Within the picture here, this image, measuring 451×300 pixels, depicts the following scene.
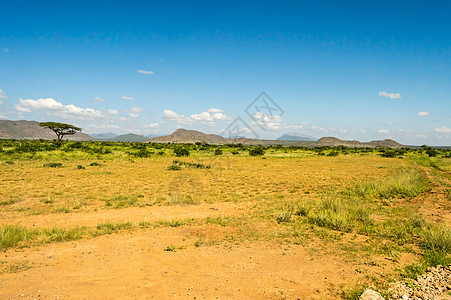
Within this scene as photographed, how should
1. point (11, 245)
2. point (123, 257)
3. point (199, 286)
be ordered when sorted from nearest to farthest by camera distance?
point (199, 286) < point (123, 257) < point (11, 245)

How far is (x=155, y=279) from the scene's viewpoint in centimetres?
525

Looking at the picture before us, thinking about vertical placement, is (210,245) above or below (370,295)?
below

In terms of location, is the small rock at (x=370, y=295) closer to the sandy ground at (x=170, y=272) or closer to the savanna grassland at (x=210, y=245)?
the savanna grassland at (x=210, y=245)

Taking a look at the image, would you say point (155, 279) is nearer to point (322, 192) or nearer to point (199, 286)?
point (199, 286)

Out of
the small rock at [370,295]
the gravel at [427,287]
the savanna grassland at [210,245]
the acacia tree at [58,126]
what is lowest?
the savanna grassland at [210,245]

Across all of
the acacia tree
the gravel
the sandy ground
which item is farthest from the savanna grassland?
the acacia tree

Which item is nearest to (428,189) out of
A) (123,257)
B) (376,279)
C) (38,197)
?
(376,279)

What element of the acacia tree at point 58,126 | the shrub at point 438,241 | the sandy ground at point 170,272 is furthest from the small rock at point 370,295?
the acacia tree at point 58,126

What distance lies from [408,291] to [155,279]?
16.5 feet

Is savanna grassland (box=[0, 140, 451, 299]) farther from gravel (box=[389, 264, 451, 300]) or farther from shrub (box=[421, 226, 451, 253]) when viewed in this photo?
gravel (box=[389, 264, 451, 300])

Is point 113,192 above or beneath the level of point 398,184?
beneath

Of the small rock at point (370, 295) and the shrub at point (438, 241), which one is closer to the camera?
the small rock at point (370, 295)

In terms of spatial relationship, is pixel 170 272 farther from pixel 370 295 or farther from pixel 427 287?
pixel 427 287

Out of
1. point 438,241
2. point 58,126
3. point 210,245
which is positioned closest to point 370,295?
point 438,241
